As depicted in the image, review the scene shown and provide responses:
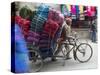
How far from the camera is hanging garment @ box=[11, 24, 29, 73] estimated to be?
183 centimetres

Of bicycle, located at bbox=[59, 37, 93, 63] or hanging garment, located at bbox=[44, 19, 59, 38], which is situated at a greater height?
hanging garment, located at bbox=[44, 19, 59, 38]

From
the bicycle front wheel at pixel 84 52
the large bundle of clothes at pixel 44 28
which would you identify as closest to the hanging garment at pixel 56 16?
the large bundle of clothes at pixel 44 28

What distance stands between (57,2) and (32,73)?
65 cm

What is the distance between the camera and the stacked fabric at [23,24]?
1829mm

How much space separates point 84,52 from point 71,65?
7.0 inches

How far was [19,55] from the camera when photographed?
184cm

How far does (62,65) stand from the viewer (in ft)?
6.48

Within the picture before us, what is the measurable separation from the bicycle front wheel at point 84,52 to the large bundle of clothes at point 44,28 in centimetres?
25

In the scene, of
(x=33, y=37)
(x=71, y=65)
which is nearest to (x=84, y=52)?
(x=71, y=65)

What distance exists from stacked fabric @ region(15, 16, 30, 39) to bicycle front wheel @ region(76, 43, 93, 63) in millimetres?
501

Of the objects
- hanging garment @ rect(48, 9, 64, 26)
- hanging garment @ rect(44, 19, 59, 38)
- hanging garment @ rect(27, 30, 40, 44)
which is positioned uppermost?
hanging garment @ rect(48, 9, 64, 26)

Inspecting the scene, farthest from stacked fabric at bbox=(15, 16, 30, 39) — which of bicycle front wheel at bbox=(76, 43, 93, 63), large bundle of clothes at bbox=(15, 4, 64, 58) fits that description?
bicycle front wheel at bbox=(76, 43, 93, 63)

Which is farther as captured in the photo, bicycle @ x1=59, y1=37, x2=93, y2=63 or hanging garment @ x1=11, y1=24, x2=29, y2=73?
bicycle @ x1=59, y1=37, x2=93, y2=63

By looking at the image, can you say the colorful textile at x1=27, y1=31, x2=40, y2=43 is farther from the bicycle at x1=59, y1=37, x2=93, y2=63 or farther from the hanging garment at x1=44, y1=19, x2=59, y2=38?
the bicycle at x1=59, y1=37, x2=93, y2=63
